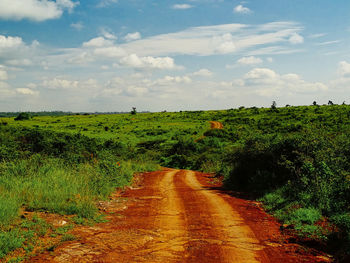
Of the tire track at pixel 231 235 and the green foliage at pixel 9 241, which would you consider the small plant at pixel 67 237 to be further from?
the tire track at pixel 231 235

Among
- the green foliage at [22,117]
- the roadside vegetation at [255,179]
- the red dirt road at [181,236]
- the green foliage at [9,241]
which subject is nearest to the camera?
the green foliage at [9,241]

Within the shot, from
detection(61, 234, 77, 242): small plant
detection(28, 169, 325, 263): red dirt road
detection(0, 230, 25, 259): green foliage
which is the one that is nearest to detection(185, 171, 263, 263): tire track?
detection(28, 169, 325, 263): red dirt road

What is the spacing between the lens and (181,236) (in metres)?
Result: 6.93

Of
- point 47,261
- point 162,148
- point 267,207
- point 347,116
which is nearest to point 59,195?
point 47,261

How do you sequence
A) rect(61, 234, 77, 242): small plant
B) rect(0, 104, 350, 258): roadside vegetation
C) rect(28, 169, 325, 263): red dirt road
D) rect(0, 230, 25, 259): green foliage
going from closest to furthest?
rect(0, 230, 25, 259): green foliage, rect(28, 169, 325, 263): red dirt road, rect(61, 234, 77, 242): small plant, rect(0, 104, 350, 258): roadside vegetation

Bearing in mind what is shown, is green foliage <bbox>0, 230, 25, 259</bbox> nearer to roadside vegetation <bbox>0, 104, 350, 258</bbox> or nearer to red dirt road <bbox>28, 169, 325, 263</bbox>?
roadside vegetation <bbox>0, 104, 350, 258</bbox>

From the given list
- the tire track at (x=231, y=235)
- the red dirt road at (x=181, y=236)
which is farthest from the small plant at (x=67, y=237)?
the tire track at (x=231, y=235)

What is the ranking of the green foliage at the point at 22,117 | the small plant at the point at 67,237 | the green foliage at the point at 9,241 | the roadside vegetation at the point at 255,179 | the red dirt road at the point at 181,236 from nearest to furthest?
the green foliage at the point at 9,241, the red dirt road at the point at 181,236, the small plant at the point at 67,237, the roadside vegetation at the point at 255,179, the green foliage at the point at 22,117

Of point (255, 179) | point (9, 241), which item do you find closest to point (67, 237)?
point (9, 241)

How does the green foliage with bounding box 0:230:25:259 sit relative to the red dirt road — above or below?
above

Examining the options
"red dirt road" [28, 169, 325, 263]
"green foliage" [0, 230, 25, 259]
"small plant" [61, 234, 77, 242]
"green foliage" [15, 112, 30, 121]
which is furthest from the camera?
"green foliage" [15, 112, 30, 121]

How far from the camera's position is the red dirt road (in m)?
5.79

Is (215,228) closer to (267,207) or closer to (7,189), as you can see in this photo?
(267,207)

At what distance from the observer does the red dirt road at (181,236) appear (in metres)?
5.79
